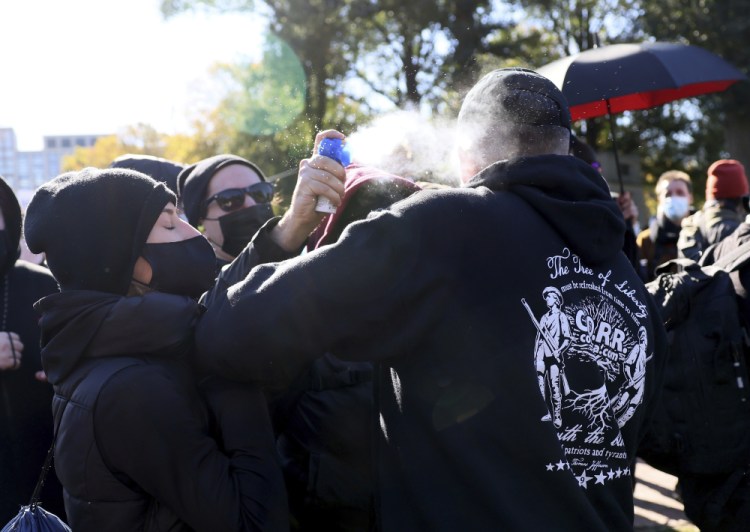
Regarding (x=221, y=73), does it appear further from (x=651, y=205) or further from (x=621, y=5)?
(x=651, y=205)

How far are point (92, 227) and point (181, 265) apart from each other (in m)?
0.24

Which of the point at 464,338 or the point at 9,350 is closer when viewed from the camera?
the point at 464,338

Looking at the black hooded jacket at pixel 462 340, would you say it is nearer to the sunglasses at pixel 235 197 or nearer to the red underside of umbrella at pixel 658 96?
the sunglasses at pixel 235 197

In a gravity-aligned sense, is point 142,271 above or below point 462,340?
above

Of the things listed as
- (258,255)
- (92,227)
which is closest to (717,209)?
(258,255)

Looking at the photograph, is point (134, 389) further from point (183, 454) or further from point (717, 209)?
point (717, 209)

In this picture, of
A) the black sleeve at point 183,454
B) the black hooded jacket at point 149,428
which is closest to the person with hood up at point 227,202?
the black hooded jacket at point 149,428

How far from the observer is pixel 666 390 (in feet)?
12.3

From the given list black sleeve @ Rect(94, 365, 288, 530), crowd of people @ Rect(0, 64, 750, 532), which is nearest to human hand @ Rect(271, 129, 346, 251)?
crowd of people @ Rect(0, 64, 750, 532)

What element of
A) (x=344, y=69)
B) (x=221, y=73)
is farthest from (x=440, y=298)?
(x=221, y=73)

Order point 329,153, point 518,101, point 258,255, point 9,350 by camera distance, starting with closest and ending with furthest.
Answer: point 518,101 → point 329,153 → point 258,255 → point 9,350

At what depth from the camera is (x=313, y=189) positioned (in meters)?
2.03

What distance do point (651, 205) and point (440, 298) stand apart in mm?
37276

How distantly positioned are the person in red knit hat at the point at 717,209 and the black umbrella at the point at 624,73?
0.69m
